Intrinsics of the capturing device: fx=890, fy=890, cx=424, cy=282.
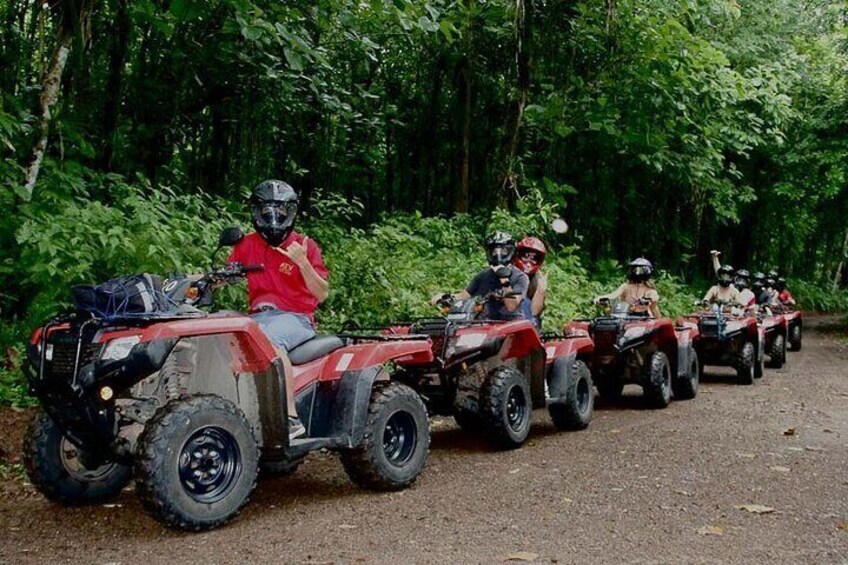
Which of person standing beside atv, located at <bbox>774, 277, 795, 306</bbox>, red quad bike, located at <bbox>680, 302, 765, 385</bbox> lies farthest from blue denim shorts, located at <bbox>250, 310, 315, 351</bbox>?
person standing beside atv, located at <bbox>774, 277, 795, 306</bbox>

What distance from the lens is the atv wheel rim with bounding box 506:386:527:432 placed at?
7.79 metres

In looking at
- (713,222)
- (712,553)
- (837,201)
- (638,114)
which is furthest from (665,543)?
(713,222)

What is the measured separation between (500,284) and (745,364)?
22.0ft

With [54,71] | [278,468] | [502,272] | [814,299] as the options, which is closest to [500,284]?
[502,272]

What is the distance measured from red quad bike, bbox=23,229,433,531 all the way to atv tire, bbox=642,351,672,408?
15.5 feet

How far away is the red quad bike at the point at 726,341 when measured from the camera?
1343 centimetres

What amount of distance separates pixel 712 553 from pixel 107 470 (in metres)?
3.66

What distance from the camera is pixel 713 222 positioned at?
32.0 metres

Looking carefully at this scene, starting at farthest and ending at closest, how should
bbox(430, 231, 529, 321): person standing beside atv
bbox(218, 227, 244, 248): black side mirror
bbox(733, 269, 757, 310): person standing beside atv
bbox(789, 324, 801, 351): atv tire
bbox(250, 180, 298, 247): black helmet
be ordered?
bbox(789, 324, 801, 351): atv tire, bbox(733, 269, 757, 310): person standing beside atv, bbox(430, 231, 529, 321): person standing beside atv, bbox(250, 180, 298, 247): black helmet, bbox(218, 227, 244, 248): black side mirror

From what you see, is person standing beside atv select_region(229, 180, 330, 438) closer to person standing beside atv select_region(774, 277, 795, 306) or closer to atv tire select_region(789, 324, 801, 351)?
atv tire select_region(789, 324, 801, 351)

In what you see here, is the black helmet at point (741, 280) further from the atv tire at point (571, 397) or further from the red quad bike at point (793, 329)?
the atv tire at point (571, 397)

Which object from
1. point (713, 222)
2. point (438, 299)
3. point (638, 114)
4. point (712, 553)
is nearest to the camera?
point (712, 553)

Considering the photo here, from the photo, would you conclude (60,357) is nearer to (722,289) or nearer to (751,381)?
(751,381)

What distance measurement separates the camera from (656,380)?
10.3 metres
